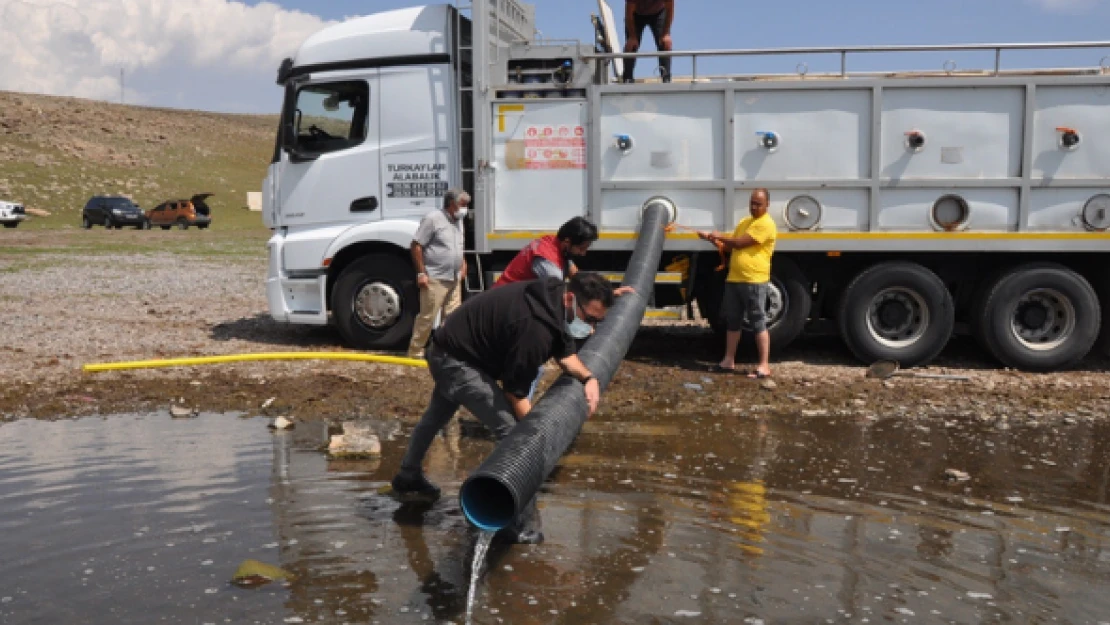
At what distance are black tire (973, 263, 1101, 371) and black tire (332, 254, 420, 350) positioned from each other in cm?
577

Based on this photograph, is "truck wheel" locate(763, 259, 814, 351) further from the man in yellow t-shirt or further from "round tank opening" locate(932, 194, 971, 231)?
"round tank opening" locate(932, 194, 971, 231)

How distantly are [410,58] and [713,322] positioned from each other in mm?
4169

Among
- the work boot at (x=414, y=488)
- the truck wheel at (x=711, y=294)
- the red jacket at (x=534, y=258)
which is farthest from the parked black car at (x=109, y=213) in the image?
the work boot at (x=414, y=488)

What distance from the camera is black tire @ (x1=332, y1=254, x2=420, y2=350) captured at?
11461 millimetres

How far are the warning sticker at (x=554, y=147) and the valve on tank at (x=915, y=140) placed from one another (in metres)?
3.10

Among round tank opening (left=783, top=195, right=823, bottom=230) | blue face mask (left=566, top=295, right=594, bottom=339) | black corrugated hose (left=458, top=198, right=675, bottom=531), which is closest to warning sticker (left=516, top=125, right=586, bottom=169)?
round tank opening (left=783, top=195, right=823, bottom=230)

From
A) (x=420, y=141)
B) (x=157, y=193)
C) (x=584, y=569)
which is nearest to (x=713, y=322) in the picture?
(x=420, y=141)

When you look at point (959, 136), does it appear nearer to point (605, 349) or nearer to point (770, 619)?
point (605, 349)

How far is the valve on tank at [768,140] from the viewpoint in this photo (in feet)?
34.3

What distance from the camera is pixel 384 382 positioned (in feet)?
32.6

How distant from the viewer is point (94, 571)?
5.45 m

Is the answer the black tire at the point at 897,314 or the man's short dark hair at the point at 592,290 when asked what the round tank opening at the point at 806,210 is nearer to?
the black tire at the point at 897,314

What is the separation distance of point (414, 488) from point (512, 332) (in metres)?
1.54

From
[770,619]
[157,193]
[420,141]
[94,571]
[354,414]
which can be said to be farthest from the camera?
[157,193]
